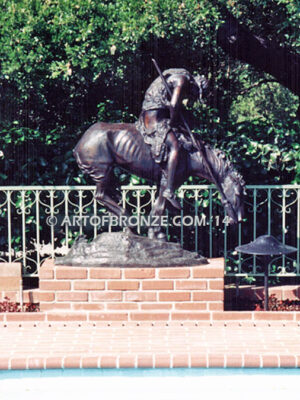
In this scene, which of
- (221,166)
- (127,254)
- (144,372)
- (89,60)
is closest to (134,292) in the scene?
(127,254)

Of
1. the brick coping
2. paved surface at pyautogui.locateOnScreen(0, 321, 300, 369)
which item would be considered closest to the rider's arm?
the brick coping

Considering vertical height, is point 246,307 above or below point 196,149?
below

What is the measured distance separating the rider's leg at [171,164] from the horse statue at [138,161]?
0.10m

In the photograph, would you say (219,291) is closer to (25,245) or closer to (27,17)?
(25,245)

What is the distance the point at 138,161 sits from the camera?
20.5 ft

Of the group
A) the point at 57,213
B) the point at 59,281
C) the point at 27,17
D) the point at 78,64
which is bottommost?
the point at 59,281

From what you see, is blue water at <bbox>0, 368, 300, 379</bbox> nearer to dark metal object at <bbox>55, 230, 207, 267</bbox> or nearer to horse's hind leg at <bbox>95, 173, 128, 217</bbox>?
dark metal object at <bbox>55, 230, 207, 267</bbox>

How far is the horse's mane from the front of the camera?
20.5ft

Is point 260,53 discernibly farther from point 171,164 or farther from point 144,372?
point 144,372

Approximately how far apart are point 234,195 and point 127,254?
3.91 feet

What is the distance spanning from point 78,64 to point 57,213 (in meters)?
1.79

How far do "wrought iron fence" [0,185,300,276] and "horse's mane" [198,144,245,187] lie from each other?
736mm

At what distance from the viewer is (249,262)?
757 centimetres

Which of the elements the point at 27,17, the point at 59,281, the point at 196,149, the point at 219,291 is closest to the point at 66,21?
the point at 27,17
